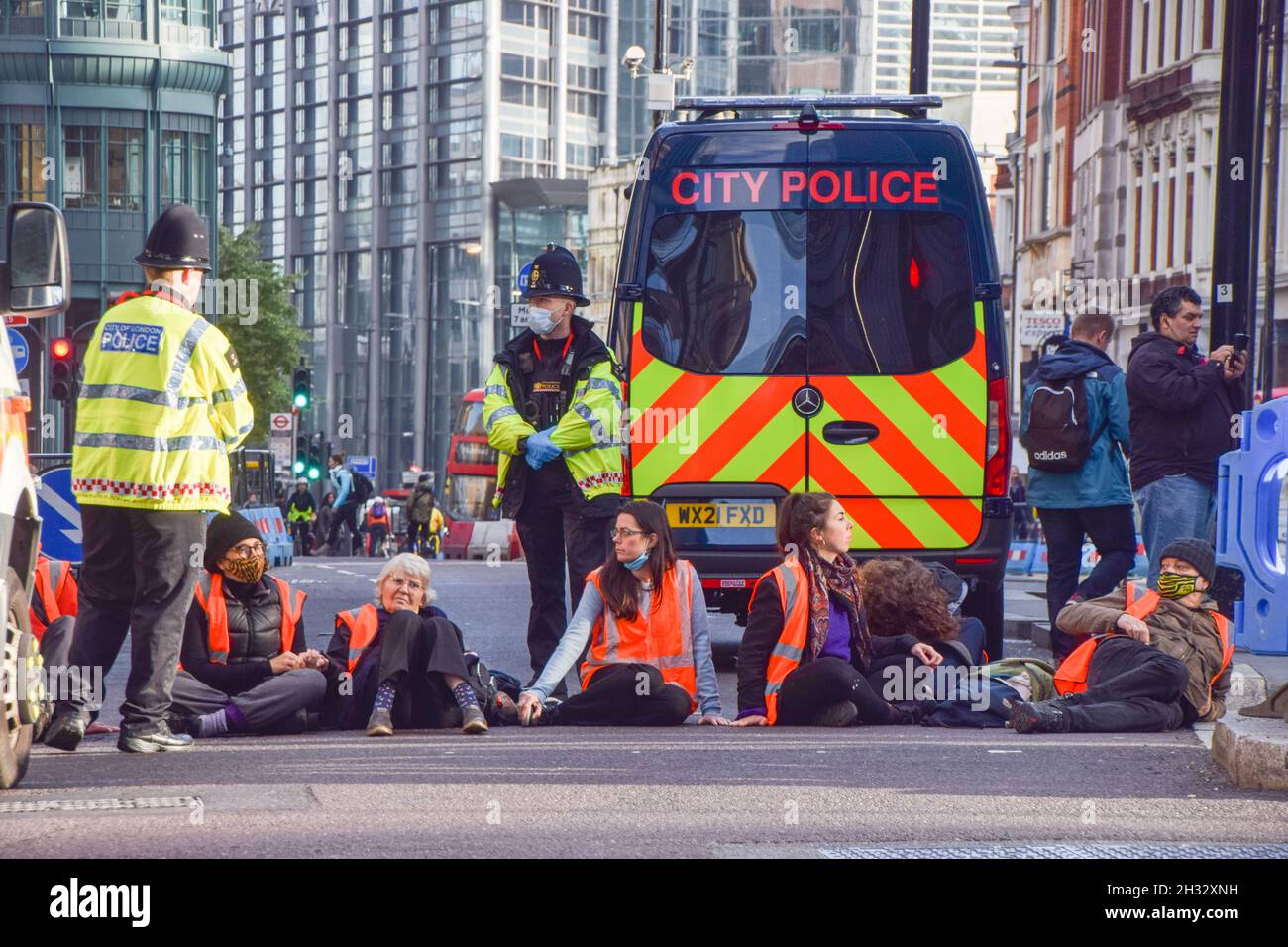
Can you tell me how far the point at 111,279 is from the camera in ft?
169

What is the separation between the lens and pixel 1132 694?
9797 millimetres

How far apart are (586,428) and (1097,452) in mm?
3060

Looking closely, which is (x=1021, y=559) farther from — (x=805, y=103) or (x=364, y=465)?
(x=364, y=465)

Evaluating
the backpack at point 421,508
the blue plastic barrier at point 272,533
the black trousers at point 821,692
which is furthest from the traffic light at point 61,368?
the backpack at point 421,508

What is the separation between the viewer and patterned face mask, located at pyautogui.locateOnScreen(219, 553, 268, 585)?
9656mm

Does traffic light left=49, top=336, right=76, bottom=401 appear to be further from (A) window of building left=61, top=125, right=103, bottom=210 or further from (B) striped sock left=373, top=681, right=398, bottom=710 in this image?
(A) window of building left=61, top=125, right=103, bottom=210

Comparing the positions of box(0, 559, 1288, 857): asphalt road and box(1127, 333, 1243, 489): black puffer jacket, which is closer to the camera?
box(0, 559, 1288, 857): asphalt road

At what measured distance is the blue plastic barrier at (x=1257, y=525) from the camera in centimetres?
908

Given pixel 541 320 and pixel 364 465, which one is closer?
pixel 541 320

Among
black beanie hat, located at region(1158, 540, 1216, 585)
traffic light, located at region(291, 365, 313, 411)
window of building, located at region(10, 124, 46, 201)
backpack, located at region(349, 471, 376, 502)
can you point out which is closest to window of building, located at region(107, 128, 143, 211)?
window of building, located at region(10, 124, 46, 201)

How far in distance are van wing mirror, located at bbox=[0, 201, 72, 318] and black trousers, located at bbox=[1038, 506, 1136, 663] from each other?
6436mm

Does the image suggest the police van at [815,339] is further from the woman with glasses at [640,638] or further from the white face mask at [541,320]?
the woman with glasses at [640,638]

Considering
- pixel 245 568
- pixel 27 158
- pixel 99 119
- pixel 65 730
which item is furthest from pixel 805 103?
pixel 99 119
